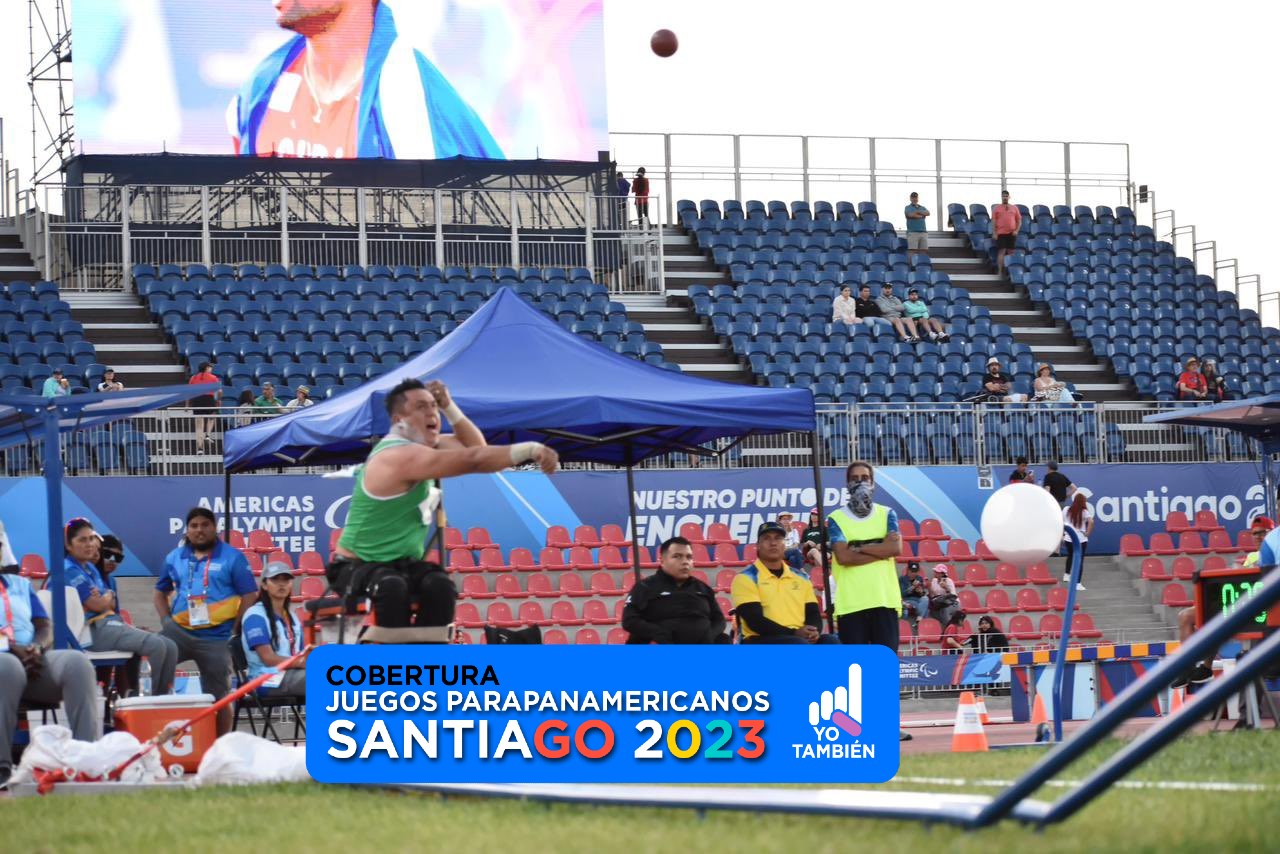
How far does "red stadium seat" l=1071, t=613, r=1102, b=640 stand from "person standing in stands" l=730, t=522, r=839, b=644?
9459 mm

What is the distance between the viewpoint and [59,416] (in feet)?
38.9

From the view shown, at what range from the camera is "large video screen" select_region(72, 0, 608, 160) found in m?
30.4

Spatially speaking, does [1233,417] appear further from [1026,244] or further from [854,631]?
[1026,244]

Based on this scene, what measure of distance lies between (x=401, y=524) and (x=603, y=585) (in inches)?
493

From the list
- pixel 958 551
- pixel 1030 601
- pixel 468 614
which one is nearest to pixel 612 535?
pixel 468 614

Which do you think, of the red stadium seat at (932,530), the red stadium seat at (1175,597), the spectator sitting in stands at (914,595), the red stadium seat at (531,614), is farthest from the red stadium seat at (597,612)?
the red stadium seat at (1175,597)

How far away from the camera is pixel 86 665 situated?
10.2 m

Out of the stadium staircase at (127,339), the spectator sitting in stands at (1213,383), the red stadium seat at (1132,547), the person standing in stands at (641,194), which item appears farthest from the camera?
the person standing in stands at (641,194)

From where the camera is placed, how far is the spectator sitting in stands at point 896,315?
2873 centimetres

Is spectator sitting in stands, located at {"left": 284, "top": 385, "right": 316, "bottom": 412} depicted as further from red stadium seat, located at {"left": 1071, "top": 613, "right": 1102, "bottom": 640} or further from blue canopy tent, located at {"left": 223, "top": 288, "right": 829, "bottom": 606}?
red stadium seat, located at {"left": 1071, "top": 613, "right": 1102, "bottom": 640}

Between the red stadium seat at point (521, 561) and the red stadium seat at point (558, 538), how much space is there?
41 cm

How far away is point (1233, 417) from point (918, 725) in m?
6.04

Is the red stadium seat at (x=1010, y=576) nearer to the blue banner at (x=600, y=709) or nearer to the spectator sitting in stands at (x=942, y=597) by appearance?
the spectator sitting in stands at (x=942, y=597)

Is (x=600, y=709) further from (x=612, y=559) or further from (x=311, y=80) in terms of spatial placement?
(x=311, y=80)
